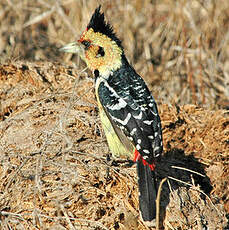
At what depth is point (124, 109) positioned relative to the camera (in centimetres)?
393

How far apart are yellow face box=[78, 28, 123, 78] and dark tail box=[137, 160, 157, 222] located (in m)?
1.09

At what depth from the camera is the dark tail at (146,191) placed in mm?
3477

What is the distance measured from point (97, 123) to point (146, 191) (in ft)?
3.27

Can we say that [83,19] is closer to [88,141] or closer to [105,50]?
[105,50]

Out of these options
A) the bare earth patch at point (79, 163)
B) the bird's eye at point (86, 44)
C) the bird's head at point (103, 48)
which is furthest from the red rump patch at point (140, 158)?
the bird's eye at point (86, 44)

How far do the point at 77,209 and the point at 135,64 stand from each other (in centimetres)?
392

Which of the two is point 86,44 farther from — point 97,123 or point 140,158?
point 140,158

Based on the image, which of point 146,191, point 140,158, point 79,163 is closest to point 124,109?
point 140,158

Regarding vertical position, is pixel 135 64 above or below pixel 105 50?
below

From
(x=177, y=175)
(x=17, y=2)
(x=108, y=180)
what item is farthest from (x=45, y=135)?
(x=17, y=2)

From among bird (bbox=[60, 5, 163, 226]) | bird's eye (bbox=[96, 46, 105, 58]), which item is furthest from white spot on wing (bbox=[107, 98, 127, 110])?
bird's eye (bbox=[96, 46, 105, 58])

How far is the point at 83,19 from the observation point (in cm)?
692

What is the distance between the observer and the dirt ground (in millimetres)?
3451

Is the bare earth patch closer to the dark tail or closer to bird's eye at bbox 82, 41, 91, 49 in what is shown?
the dark tail
